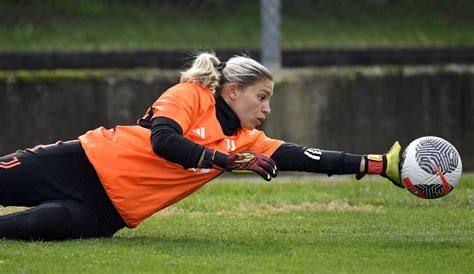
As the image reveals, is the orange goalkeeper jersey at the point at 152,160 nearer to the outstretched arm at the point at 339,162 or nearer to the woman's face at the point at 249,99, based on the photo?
the woman's face at the point at 249,99

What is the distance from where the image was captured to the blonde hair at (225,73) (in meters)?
6.34

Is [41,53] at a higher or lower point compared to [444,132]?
higher

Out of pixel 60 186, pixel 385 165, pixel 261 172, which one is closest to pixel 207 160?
pixel 261 172

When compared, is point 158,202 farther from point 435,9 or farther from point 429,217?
point 435,9

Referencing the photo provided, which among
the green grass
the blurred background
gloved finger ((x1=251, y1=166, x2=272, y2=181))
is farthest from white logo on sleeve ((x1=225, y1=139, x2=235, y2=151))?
the green grass

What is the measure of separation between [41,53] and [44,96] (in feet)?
4.44

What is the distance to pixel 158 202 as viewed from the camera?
20.5 ft

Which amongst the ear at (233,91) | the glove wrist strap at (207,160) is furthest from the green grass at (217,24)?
the glove wrist strap at (207,160)

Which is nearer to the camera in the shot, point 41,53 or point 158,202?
point 158,202

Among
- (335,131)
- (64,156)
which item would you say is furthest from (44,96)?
(64,156)

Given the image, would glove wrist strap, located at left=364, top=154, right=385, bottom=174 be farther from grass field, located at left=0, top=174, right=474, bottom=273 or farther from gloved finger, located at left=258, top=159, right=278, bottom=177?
gloved finger, located at left=258, top=159, right=278, bottom=177

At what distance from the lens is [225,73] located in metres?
6.43

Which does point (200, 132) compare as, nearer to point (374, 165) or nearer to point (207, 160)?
point (207, 160)

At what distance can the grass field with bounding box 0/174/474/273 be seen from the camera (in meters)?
5.42
